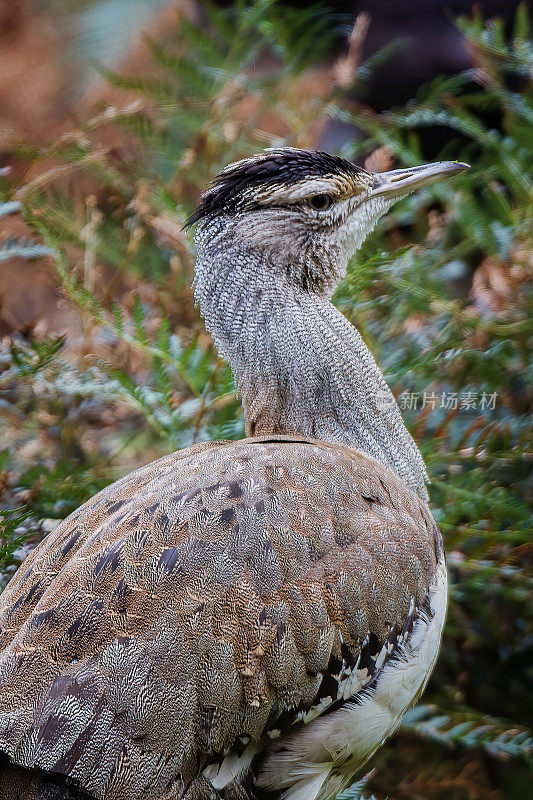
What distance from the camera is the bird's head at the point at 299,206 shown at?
250cm

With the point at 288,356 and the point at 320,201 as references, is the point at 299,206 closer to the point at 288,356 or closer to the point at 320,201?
the point at 320,201

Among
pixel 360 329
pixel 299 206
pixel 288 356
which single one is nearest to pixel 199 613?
pixel 288 356

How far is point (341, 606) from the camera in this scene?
2076mm

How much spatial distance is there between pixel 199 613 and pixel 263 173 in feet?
4.26

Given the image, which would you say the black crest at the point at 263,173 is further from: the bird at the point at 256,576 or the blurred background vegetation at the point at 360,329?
the blurred background vegetation at the point at 360,329

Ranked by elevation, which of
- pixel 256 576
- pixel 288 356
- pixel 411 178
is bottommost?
pixel 256 576

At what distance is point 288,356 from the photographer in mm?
2504

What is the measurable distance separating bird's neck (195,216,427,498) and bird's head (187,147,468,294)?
47 mm

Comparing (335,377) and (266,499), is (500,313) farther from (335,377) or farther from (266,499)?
(266,499)

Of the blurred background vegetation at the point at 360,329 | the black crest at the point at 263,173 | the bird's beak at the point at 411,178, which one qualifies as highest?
the black crest at the point at 263,173

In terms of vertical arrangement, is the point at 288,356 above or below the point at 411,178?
below

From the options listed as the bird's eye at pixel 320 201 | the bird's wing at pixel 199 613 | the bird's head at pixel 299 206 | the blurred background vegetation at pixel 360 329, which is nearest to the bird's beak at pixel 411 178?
the bird's head at pixel 299 206

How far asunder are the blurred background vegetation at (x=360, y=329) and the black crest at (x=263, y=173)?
0.56m

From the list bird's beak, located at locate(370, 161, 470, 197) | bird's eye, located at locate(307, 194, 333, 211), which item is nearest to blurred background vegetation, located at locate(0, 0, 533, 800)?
bird's beak, located at locate(370, 161, 470, 197)
